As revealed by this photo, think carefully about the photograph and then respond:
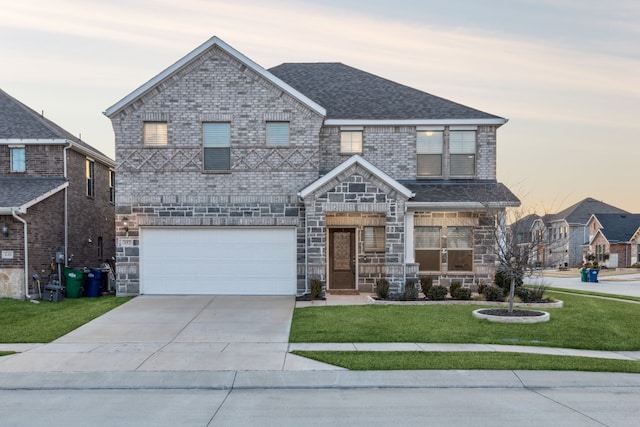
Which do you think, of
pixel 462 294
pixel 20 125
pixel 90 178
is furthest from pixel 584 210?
pixel 20 125

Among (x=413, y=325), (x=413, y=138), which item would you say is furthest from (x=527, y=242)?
(x=413, y=138)

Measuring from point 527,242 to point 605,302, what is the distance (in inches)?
227

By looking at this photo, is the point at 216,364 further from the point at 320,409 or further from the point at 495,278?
the point at 495,278

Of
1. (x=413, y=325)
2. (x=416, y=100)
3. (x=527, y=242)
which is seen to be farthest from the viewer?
(x=416, y=100)

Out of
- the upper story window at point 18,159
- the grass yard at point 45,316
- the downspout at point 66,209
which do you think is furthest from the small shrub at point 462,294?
the upper story window at point 18,159

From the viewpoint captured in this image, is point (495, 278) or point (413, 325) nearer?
point (413, 325)

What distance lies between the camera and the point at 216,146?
58.3 ft

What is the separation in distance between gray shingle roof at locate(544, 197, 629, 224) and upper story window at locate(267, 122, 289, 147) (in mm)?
61344

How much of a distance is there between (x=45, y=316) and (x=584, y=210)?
242ft

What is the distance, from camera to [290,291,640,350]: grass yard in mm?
11102

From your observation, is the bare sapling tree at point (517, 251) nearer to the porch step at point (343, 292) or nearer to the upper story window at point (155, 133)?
the porch step at point (343, 292)

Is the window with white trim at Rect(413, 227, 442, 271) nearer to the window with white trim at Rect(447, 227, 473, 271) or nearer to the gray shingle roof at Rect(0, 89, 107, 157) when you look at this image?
the window with white trim at Rect(447, 227, 473, 271)

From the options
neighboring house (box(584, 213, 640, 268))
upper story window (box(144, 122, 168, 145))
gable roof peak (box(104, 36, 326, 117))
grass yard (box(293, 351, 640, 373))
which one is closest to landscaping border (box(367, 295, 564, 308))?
grass yard (box(293, 351, 640, 373))

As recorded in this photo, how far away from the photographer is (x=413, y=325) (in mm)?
12406
